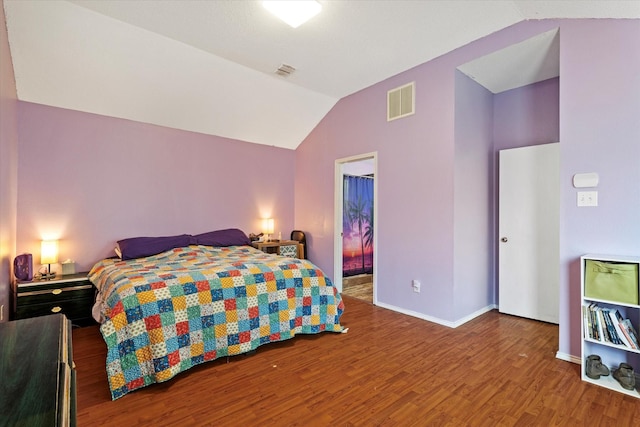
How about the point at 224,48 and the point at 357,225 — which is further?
the point at 357,225

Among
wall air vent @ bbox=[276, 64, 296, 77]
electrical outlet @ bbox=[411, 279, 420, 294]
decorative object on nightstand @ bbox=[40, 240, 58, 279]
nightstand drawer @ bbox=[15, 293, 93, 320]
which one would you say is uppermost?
wall air vent @ bbox=[276, 64, 296, 77]

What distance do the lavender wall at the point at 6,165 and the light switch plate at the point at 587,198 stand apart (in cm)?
434

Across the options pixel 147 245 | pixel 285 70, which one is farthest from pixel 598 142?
pixel 147 245

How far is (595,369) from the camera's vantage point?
2117 millimetres

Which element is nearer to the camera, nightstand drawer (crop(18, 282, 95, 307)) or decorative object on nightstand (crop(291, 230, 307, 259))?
nightstand drawer (crop(18, 282, 95, 307))

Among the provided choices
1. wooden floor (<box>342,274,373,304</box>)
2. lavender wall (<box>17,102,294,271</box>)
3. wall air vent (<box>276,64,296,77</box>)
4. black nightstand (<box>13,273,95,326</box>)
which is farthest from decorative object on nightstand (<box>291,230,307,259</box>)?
black nightstand (<box>13,273,95,326</box>)

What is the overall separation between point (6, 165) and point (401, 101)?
3.77 meters

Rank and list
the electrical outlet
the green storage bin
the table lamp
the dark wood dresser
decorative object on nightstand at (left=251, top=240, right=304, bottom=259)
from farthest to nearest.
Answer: the table lamp < decorative object on nightstand at (left=251, top=240, right=304, bottom=259) < the electrical outlet < the green storage bin < the dark wood dresser

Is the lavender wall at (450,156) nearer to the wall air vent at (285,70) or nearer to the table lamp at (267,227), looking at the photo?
the table lamp at (267,227)

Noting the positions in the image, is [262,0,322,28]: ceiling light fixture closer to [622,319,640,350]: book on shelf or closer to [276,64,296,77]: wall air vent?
[276,64,296,77]: wall air vent

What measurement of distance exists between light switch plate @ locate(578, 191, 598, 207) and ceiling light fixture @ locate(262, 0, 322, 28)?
244 cm

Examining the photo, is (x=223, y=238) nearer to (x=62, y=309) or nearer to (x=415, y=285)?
(x=62, y=309)

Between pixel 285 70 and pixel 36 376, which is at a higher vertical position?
pixel 285 70

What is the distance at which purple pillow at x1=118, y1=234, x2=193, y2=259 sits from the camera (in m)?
3.48
